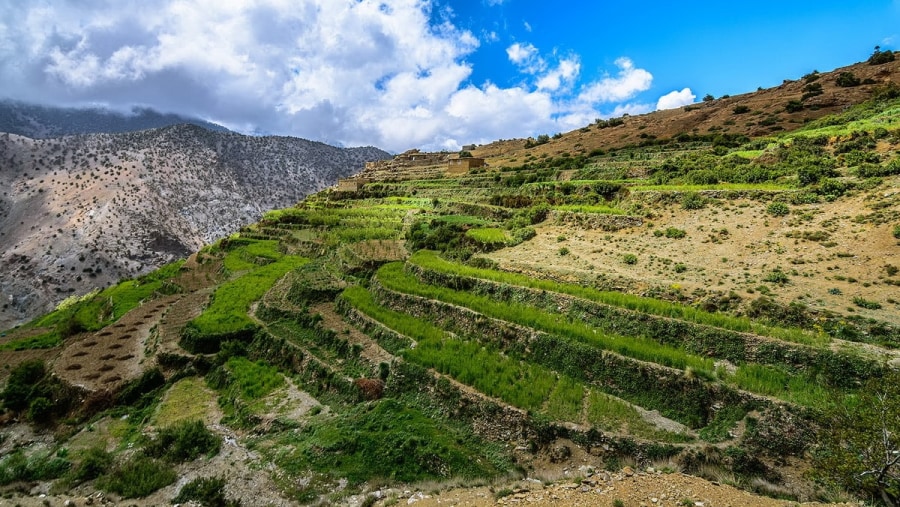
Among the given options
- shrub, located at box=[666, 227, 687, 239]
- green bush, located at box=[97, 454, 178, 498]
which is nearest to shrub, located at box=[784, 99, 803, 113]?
shrub, located at box=[666, 227, 687, 239]

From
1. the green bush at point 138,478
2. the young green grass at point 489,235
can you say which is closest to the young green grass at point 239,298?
the green bush at point 138,478

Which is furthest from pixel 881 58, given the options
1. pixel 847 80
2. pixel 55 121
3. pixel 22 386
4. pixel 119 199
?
pixel 55 121

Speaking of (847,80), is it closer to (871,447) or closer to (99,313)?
(871,447)

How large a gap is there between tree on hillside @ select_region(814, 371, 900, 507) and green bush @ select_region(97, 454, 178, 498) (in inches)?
763

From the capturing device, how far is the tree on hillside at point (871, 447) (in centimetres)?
724

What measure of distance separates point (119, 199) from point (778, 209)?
11730 cm

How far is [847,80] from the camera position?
4588 cm

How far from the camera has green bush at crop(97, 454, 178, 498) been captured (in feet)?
45.8

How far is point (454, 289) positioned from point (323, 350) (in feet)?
25.9

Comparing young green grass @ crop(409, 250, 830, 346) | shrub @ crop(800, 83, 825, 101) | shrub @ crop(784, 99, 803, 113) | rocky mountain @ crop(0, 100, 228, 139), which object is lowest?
young green grass @ crop(409, 250, 830, 346)

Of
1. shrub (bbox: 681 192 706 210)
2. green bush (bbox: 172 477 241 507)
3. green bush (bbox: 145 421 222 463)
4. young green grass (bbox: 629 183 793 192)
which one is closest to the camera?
green bush (bbox: 172 477 241 507)

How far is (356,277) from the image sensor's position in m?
29.9

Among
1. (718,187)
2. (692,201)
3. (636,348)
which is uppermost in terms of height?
(718,187)

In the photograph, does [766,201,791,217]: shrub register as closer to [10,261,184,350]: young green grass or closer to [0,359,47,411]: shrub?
[0,359,47,411]: shrub
